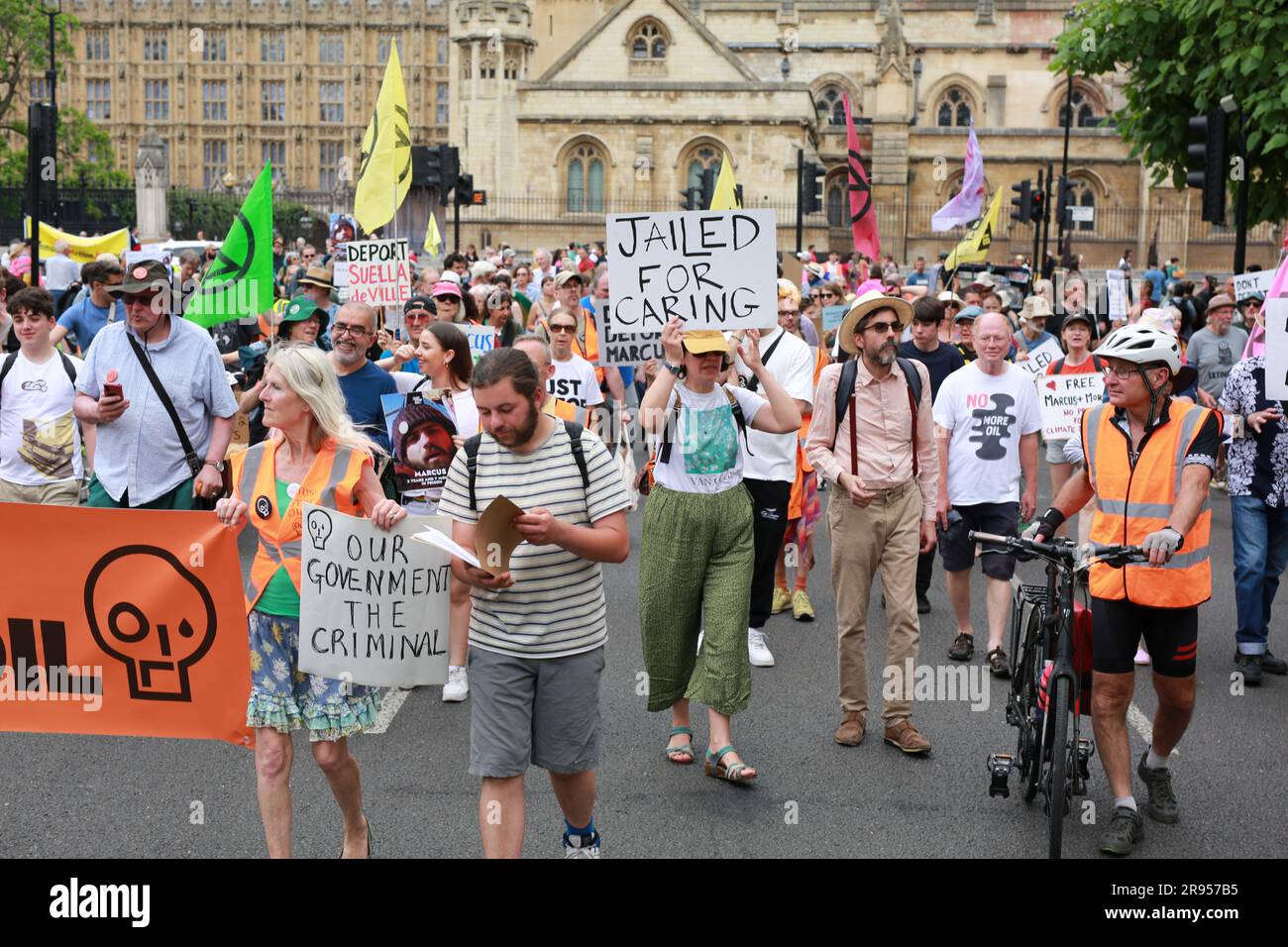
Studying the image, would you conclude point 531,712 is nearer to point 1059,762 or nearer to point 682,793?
point 682,793

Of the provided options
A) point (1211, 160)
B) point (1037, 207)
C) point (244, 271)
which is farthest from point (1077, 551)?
point (1037, 207)

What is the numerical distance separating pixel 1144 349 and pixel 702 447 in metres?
1.80

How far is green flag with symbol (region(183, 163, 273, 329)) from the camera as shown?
33.5 ft

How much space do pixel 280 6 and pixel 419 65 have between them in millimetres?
9500

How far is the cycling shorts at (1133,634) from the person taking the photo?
569cm

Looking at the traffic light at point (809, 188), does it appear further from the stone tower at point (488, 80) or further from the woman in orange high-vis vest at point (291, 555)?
the woman in orange high-vis vest at point (291, 555)

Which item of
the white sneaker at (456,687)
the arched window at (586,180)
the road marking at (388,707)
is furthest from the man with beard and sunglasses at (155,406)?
the arched window at (586,180)

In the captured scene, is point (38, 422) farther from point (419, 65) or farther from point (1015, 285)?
point (419, 65)

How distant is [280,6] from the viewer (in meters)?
92.3

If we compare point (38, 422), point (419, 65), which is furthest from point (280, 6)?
point (38, 422)

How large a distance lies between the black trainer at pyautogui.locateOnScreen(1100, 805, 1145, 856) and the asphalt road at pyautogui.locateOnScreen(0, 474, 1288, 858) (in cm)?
8

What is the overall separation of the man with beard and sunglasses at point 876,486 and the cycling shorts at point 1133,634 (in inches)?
47.4

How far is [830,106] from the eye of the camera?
69.1 metres

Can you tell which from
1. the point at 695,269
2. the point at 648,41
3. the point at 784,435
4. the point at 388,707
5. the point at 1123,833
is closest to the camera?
the point at 1123,833
